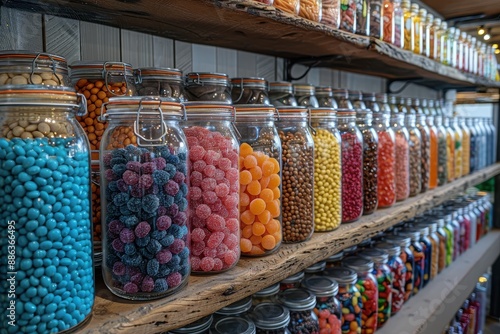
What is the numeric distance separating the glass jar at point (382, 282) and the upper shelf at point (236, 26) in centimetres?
61

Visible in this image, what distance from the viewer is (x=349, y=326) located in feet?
3.78

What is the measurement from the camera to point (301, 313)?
39.1 inches

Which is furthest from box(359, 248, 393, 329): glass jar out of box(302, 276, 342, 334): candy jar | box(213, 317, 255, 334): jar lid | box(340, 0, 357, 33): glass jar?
box(340, 0, 357, 33): glass jar

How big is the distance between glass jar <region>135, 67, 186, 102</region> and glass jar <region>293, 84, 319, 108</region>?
0.43m

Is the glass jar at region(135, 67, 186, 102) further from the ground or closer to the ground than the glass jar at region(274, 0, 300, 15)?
closer to the ground

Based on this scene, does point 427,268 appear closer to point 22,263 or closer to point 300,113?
point 300,113

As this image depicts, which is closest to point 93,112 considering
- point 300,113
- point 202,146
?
point 202,146

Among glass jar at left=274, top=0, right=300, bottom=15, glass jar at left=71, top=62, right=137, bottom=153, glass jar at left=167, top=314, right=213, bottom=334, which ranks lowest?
glass jar at left=167, top=314, right=213, bottom=334

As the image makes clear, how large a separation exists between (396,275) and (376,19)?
2.64 ft

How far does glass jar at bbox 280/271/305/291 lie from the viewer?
1099 mm

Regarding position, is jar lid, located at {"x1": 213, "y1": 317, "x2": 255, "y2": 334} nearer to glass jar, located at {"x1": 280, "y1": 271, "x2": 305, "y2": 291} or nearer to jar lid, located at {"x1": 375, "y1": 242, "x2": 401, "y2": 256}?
glass jar, located at {"x1": 280, "y1": 271, "x2": 305, "y2": 291}

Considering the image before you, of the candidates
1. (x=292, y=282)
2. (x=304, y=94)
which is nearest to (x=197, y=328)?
(x=292, y=282)

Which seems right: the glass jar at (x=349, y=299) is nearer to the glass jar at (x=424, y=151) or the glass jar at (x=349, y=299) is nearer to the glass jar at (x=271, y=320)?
the glass jar at (x=271, y=320)

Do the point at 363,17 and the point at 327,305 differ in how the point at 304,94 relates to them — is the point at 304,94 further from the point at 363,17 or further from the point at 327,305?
the point at 327,305
